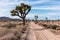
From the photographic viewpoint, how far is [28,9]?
56.8m

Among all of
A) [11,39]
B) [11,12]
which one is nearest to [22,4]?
[11,12]

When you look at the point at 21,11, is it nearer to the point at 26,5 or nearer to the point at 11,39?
the point at 26,5

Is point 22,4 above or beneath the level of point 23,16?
above

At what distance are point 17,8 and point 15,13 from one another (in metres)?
1.83

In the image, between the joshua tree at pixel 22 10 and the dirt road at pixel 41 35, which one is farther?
the joshua tree at pixel 22 10

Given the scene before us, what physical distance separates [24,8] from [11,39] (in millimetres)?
36723

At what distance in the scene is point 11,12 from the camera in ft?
195

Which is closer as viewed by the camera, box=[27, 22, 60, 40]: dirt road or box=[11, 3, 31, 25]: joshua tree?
box=[27, 22, 60, 40]: dirt road

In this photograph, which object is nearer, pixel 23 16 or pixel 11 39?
pixel 11 39

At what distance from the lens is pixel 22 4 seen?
2234 inches

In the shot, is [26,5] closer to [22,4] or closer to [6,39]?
[22,4]

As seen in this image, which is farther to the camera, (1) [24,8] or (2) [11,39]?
(1) [24,8]

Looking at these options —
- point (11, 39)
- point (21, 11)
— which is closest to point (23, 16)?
point (21, 11)

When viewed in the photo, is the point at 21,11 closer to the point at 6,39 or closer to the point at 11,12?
the point at 11,12
